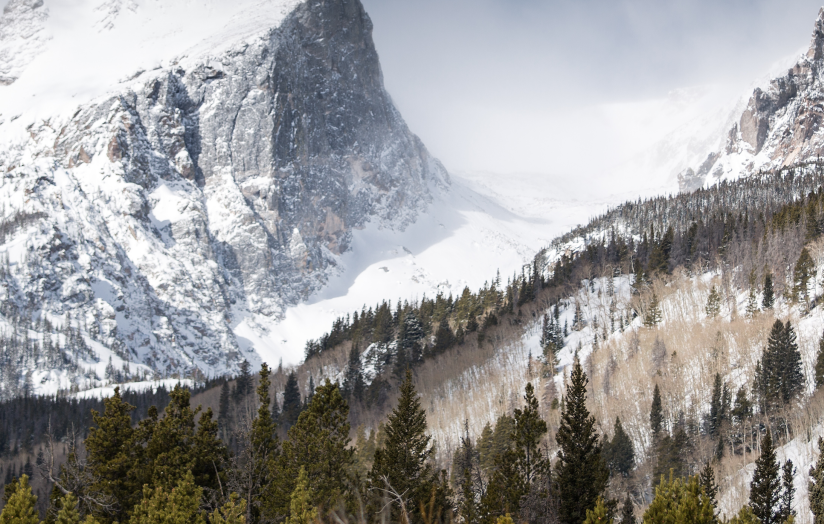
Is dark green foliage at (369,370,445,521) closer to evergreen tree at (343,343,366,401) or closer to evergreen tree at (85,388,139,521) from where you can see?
evergreen tree at (85,388,139,521)

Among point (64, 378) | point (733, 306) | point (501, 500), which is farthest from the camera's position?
point (64, 378)

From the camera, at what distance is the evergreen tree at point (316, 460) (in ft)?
88.3

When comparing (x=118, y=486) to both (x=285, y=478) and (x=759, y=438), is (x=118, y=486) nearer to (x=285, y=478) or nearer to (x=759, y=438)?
(x=285, y=478)

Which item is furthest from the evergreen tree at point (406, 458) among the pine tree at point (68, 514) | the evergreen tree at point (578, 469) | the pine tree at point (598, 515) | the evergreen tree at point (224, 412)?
the evergreen tree at point (224, 412)

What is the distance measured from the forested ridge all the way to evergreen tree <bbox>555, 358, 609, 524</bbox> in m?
0.09

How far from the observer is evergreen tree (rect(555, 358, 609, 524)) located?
27.1m

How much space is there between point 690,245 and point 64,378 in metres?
182

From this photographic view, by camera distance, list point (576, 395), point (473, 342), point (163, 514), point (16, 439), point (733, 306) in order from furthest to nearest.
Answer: point (16, 439) → point (473, 342) → point (733, 306) → point (576, 395) → point (163, 514)

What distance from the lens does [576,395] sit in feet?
96.8

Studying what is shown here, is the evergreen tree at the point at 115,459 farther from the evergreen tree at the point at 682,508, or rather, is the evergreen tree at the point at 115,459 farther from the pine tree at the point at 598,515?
the evergreen tree at the point at 682,508

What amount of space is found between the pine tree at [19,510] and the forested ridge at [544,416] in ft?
0.28

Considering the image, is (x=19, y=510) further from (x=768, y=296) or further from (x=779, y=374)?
(x=768, y=296)

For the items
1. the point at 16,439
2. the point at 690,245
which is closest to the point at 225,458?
the point at 690,245

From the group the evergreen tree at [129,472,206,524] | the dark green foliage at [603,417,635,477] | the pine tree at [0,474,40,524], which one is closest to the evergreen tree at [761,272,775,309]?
the dark green foliage at [603,417,635,477]
